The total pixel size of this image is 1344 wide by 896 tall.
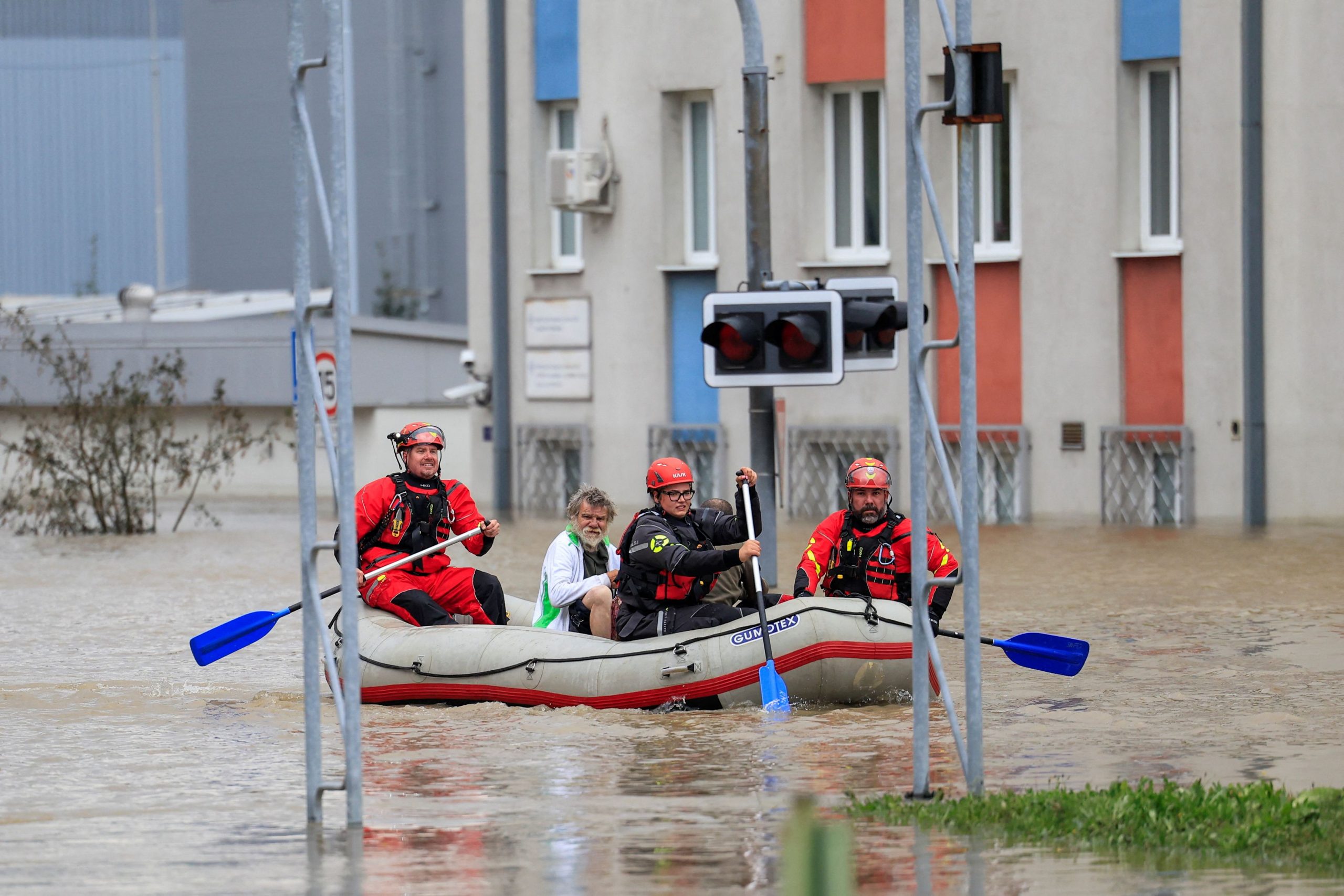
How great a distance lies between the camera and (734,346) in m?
9.61

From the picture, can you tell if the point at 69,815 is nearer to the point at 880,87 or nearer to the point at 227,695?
the point at 227,695

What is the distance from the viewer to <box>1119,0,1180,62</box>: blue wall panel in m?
22.5

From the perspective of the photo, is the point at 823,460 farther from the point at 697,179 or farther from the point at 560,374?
the point at 697,179

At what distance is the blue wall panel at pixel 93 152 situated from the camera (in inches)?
1981

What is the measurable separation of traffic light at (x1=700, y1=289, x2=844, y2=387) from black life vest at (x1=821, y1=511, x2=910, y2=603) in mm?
1948

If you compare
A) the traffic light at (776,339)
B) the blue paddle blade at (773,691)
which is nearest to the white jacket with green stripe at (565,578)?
the blue paddle blade at (773,691)

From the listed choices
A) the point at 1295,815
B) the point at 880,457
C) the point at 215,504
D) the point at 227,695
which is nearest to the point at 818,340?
the point at 1295,815

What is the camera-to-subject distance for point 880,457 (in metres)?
24.8

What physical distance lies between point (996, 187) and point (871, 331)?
15.4 metres

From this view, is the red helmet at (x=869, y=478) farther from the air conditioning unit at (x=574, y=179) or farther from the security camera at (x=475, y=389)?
the security camera at (x=475, y=389)

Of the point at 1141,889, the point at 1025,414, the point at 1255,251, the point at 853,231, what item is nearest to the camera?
the point at 1141,889

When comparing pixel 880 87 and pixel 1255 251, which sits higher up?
pixel 880 87

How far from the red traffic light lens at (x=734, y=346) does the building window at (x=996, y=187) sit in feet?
48.3

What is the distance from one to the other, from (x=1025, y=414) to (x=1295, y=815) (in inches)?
672
